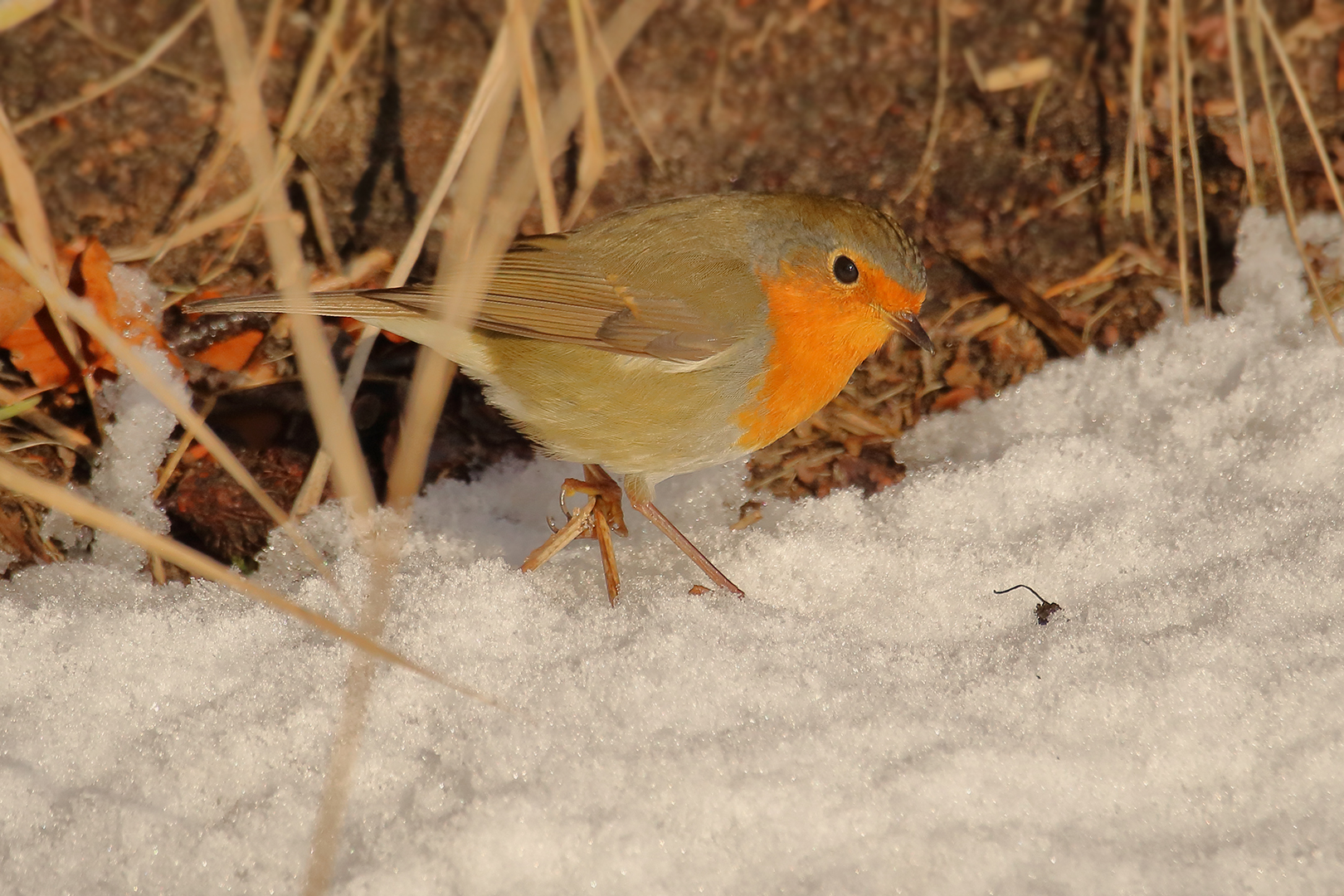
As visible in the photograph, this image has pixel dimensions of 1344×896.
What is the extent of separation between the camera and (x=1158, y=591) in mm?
2516

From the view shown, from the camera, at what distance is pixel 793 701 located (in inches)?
88.6

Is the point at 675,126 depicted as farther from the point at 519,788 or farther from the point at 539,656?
the point at 519,788

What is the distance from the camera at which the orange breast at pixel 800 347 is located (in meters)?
2.74

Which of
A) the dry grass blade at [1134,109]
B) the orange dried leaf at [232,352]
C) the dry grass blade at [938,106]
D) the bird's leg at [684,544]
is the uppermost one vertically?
the dry grass blade at [938,106]

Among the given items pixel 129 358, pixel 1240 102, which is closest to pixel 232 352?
pixel 129 358

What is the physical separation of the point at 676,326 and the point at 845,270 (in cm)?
45

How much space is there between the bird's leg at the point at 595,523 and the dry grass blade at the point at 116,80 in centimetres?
206

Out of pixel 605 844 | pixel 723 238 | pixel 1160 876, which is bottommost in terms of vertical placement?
pixel 1160 876

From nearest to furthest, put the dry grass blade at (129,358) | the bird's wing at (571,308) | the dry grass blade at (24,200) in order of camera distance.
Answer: the dry grass blade at (129,358) < the dry grass blade at (24,200) < the bird's wing at (571,308)

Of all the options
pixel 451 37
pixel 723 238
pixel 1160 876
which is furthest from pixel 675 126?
pixel 1160 876

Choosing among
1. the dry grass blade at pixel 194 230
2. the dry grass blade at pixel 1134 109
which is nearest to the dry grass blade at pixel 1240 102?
the dry grass blade at pixel 1134 109

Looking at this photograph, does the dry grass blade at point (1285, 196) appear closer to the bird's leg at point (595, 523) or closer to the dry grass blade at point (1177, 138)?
the dry grass blade at point (1177, 138)

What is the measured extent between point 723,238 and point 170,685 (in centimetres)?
164

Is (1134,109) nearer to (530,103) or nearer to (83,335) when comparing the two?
(530,103)
